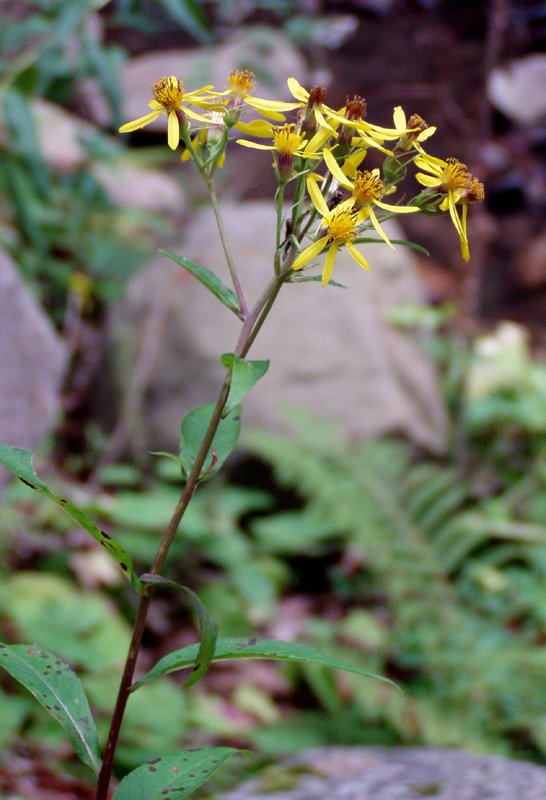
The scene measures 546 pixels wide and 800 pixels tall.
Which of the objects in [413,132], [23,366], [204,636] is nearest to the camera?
[204,636]

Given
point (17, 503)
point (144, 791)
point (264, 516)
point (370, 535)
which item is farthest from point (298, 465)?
point (144, 791)

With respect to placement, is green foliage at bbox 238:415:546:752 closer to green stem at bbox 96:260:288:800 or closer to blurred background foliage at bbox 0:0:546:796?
blurred background foliage at bbox 0:0:546:796

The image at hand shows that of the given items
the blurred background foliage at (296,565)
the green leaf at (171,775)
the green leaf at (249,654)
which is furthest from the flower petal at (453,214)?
the blurred background foliage at (296,565)

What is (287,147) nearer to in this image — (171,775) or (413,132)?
(413,132)

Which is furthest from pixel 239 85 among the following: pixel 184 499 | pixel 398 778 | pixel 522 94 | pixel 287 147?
pixel 522 94

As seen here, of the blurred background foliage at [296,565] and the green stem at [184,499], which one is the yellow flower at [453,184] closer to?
the green stem at [184,499]
